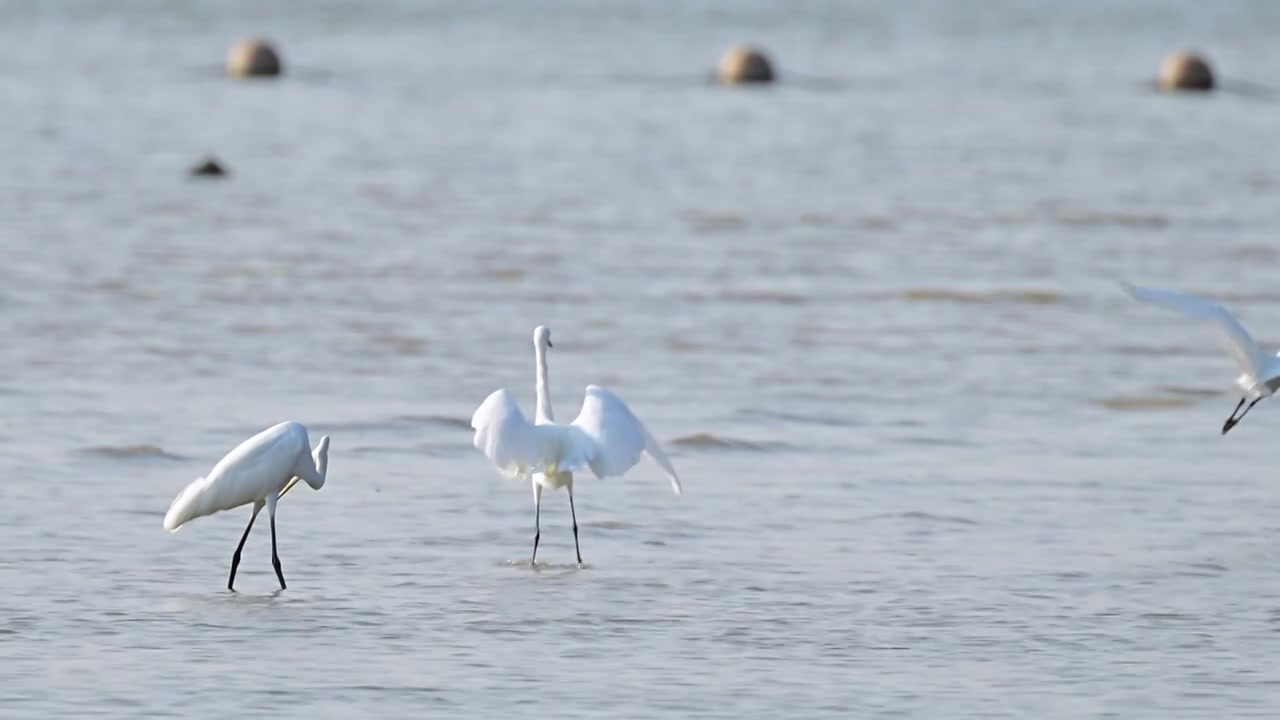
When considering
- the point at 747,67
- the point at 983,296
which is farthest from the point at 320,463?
the point at 747,67

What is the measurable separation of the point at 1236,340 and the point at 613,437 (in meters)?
3.06

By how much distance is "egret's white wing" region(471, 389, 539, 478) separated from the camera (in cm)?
1019

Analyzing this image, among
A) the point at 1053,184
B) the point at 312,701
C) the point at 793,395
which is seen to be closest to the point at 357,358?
the point at 793,395

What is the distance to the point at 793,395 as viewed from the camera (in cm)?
1476

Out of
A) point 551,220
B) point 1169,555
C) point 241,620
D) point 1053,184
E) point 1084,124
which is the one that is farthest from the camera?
point 1084,124

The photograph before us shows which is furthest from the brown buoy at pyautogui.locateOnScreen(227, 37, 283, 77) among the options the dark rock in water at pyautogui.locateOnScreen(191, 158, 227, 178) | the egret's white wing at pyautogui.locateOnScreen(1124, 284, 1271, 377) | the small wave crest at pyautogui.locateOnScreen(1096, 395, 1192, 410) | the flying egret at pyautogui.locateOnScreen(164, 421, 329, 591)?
the flying egret at pyautogui.locateOnScreen(164, 421, 329, 591)

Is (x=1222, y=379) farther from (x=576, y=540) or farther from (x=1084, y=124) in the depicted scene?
(x=1084, y=124)

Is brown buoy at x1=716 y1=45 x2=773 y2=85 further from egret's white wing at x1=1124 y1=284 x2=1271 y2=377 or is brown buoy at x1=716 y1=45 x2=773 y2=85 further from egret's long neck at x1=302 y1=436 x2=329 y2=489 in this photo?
egret's long neck at x1=302 y1=436 x2=329 y2=489

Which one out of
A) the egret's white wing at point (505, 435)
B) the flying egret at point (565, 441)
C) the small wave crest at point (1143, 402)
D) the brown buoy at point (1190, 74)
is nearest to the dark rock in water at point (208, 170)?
the small wave crest at point (1143, 402)

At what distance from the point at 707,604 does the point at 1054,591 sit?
130 cm

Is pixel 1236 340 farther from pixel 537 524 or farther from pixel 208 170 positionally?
pixel 208 170

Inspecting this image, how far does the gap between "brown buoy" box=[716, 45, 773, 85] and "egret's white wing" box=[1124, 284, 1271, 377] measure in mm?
36456

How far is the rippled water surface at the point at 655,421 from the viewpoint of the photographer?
8.62 m

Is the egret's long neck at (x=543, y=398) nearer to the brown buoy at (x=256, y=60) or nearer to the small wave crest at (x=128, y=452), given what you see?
the small wave crest at (x=128, y=452)
